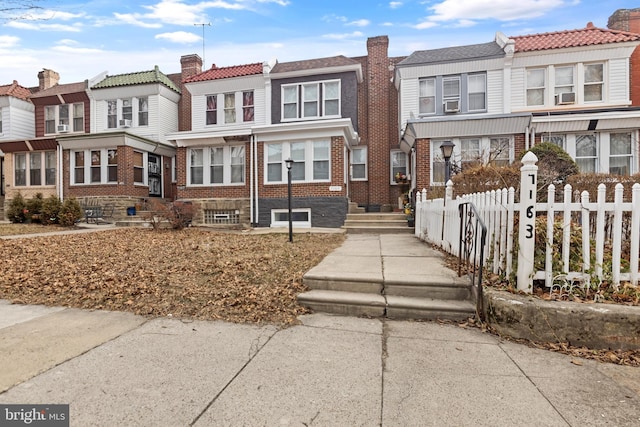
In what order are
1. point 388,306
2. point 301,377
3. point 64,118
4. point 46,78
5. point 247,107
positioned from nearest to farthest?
point 301,377, point 388,306, point 247,107, point 64,118, point 46,78

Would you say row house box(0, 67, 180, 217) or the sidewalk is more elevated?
row house box(0, 67, 180, 217)

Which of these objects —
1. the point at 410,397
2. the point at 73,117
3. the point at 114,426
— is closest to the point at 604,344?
the point at 410,397

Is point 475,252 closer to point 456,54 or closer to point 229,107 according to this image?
point 456,54

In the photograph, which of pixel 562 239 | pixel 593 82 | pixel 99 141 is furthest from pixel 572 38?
pixel 99 141

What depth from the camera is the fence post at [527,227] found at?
3721 millimetres

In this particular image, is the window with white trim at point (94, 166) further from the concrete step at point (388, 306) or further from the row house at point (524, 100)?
Result: the concrete step at point (388, 306)

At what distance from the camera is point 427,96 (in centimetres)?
1445

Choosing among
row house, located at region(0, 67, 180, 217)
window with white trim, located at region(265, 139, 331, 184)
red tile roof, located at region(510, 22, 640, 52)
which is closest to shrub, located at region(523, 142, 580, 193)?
red tile roof, located at region(510, 22, 640, 52)

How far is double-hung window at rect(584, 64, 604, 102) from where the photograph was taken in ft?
43.3

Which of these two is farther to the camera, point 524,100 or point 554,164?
point 524,100

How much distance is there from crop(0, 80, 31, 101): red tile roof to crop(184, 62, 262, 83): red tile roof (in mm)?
10686

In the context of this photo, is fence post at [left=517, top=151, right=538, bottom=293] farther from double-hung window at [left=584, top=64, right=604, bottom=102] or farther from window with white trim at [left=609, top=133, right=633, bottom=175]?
double-hung window at [left=584, top=64, right=604, bottom=102]

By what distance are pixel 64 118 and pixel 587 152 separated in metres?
25.1

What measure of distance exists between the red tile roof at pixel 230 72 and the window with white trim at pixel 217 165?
419 cm
